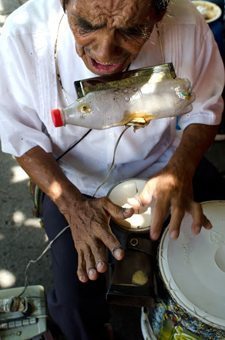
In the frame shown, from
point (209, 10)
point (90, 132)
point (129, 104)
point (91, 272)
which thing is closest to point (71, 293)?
point (91, 272)

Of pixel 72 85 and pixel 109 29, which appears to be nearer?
pixel 109 29

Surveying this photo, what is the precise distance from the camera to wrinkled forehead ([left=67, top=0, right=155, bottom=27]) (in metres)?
0.89

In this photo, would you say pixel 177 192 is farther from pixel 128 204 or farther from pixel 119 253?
pixel 119 253

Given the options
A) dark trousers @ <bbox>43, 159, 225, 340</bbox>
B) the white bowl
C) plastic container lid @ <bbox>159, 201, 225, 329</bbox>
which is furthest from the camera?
the white bowl

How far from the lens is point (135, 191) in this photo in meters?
1.19

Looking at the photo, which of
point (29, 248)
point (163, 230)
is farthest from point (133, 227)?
point (29, 248)

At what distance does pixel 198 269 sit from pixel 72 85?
586mm

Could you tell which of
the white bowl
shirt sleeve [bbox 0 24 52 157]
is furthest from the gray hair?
the white bowl

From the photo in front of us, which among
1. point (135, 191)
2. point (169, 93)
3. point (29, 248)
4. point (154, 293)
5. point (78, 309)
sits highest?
point (169, 93)

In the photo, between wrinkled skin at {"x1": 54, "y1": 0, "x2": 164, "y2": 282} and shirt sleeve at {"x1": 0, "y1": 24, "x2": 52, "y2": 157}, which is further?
shirt sleeve at {"x1": 0, "y1": 24, "x2": 52, "y2": 157}

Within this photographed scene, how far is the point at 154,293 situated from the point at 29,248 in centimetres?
102

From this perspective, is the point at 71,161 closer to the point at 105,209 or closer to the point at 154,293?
the point at 105,209

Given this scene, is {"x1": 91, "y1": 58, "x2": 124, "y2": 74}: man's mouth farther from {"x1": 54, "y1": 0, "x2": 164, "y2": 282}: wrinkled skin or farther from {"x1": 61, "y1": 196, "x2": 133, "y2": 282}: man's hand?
{"x1": 61, "y1": 196, "x2": 133, "y2": 282}: man's hand

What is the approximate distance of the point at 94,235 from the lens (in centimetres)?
108
